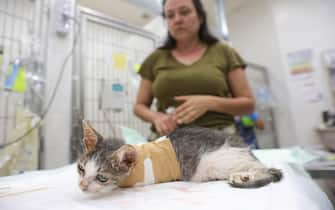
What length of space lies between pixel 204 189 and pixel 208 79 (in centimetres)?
44

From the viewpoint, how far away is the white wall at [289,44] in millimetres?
2100

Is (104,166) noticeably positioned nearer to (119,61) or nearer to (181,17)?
(181,17)

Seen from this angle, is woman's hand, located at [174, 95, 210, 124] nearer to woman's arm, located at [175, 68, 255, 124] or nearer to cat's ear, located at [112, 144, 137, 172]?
woman's arm, located at [175, 68, 255, 124]

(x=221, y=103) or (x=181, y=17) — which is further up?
(x=181, y=17)

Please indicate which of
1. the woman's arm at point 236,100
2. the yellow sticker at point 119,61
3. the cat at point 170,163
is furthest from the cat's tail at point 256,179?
the yellow sticker at point 119,61

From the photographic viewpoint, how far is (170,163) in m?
0.47

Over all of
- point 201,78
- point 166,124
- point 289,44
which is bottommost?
point 166,124

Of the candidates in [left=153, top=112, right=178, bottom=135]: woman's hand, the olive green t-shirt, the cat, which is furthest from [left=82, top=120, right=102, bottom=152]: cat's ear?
the olive green t-shirt

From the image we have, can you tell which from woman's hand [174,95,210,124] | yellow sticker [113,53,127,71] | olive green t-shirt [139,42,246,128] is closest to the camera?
woman's hand [174,95,210,124]

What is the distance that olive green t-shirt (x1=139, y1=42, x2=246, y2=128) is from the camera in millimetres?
744

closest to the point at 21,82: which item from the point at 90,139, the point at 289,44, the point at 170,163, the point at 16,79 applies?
the point at 16,79

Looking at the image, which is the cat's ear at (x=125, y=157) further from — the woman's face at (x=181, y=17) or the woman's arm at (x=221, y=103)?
the woman's face at (x=181, y=17)

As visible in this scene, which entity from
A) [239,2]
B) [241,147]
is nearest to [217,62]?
[241,147]

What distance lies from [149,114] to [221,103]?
0.24m
